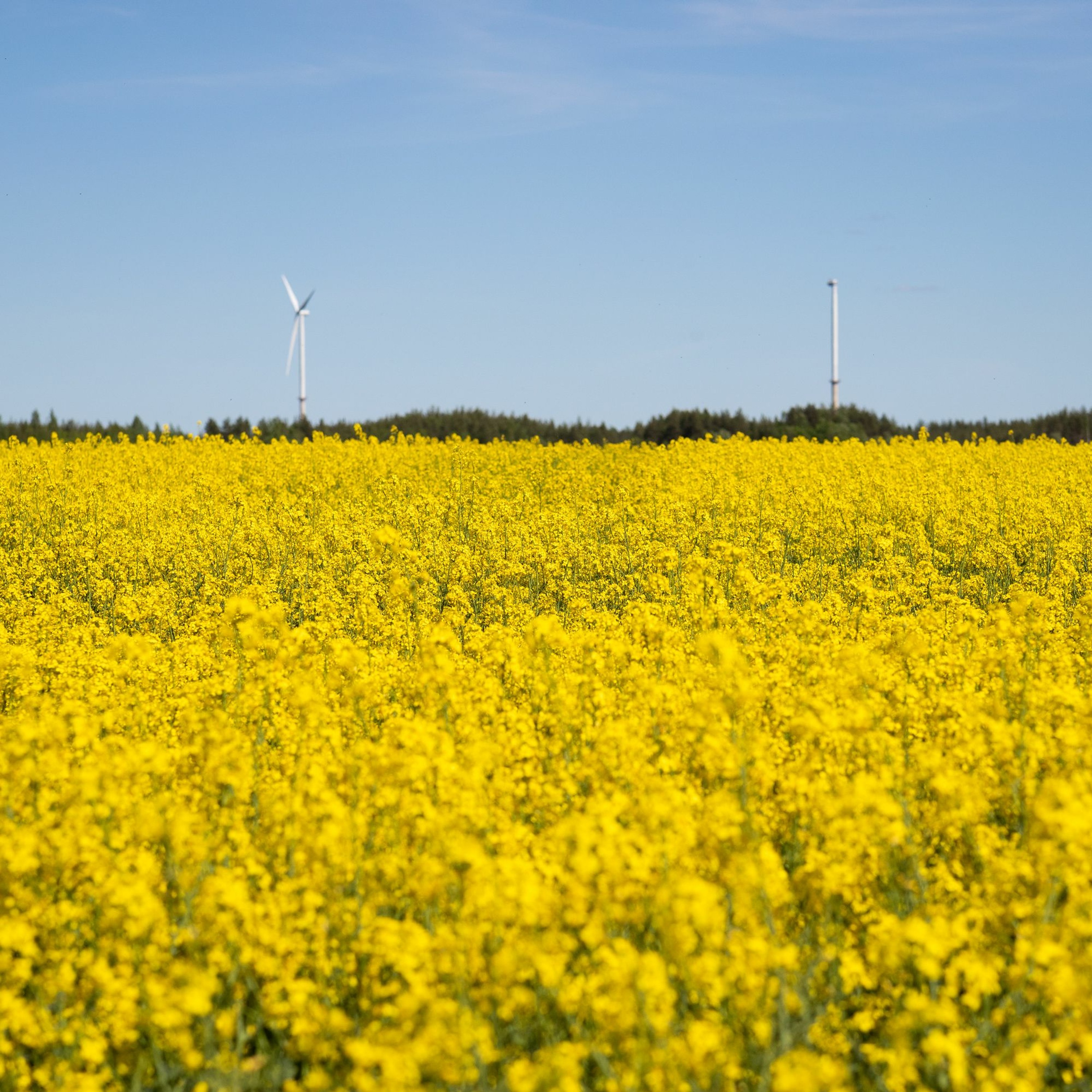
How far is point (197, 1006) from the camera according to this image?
3441mm

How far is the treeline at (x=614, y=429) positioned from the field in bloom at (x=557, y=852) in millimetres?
21473

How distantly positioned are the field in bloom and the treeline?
21.5 meters

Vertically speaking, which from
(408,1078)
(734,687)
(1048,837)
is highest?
(734,687)

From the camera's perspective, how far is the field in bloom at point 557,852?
3.65 m

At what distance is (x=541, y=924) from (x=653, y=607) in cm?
457

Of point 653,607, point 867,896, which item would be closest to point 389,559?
point 653,607

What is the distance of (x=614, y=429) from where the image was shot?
108ft

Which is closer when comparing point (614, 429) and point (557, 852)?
point (557, 852)

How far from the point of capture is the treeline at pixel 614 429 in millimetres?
30344

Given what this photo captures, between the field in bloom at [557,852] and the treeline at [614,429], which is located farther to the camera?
the treeline at [614,429]

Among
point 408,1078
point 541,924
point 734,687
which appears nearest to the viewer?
point 408,1078

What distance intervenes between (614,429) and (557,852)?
95.3ft

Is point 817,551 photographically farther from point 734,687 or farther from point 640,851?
point 640,851

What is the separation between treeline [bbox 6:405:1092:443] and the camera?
3034 cm
